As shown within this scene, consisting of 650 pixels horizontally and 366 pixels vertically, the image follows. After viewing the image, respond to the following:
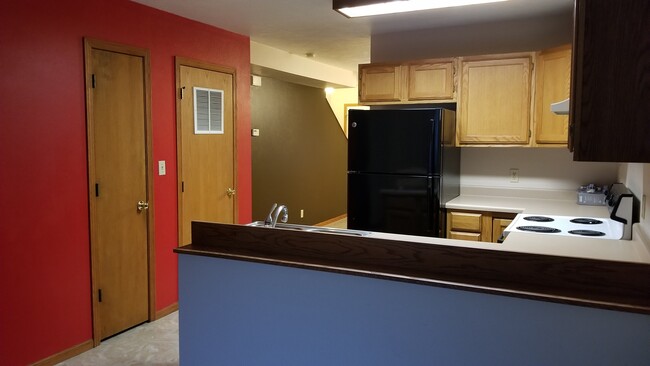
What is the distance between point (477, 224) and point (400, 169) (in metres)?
0.74

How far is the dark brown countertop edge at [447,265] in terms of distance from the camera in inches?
60.9

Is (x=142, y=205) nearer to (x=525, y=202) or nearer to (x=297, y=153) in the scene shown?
(x=525, y=202)

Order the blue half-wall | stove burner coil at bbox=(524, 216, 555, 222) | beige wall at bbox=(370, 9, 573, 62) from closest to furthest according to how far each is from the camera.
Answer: the blue half-wall → stove burner coil at bbox=(524, 216, 555, 222) → beige wall at bbox=(370, 9, 573, 62)

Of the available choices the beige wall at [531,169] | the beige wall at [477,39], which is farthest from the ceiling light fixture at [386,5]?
the beige wall at [531,169]

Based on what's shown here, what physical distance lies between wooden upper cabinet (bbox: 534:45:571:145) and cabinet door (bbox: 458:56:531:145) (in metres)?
Answer: 0.08

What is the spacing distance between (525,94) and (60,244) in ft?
11.4

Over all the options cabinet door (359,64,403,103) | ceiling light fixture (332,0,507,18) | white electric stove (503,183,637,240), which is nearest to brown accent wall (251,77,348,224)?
cabinet door (359,64,403,103)

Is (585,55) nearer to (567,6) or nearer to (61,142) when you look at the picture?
(567,6)

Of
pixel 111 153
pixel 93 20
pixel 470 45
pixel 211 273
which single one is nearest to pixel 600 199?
pixel 470 45

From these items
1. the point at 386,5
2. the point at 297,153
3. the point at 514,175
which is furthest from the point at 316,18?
the point at 297,153

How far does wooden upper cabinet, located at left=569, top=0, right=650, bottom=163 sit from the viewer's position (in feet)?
4.40

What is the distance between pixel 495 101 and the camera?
3934 millimetres

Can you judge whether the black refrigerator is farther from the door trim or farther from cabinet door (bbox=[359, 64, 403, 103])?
the door trim

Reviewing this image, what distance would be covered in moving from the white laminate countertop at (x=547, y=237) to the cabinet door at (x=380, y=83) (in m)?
1.09
